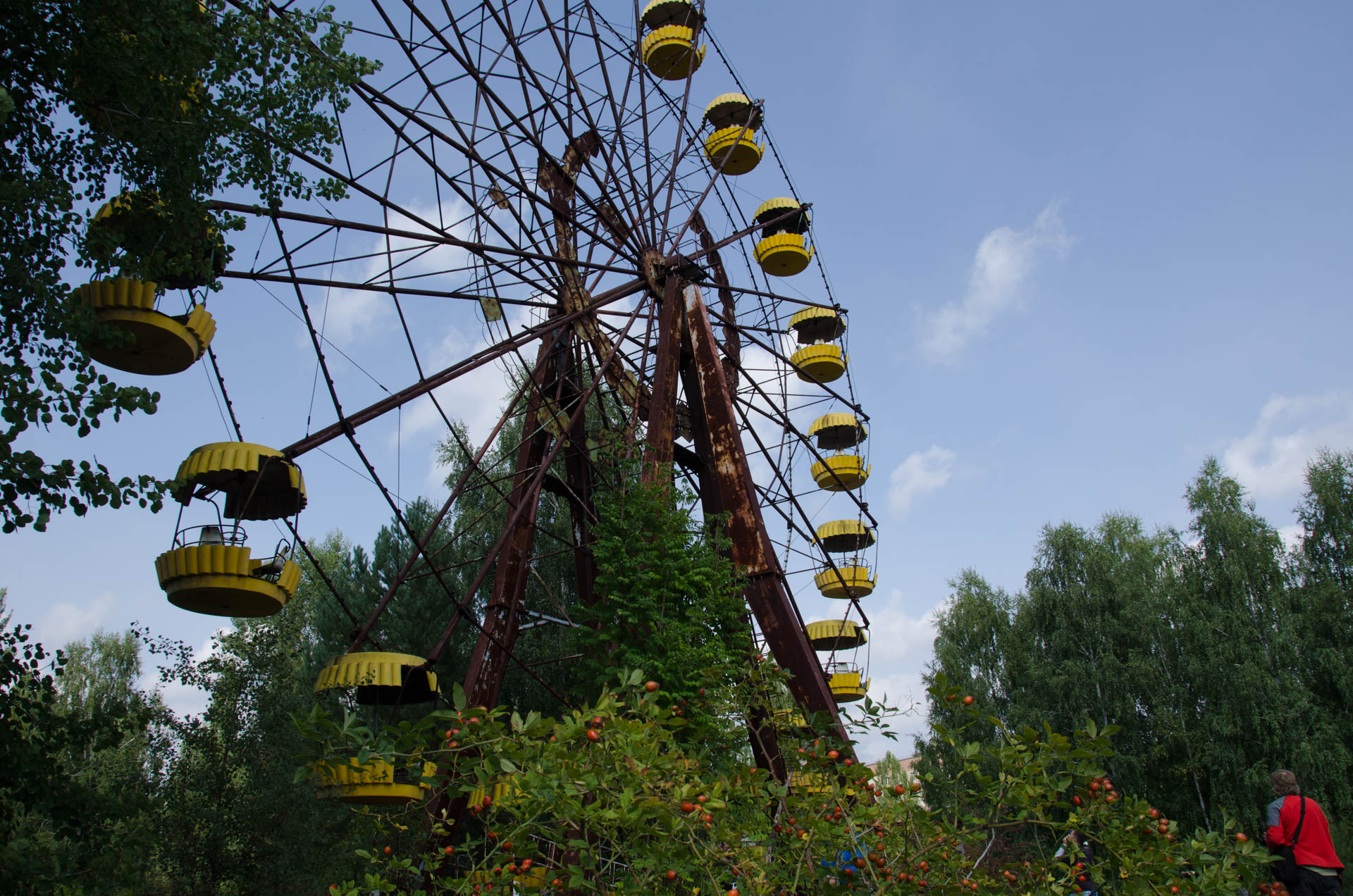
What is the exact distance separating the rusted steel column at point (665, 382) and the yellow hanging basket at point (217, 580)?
3.78 m

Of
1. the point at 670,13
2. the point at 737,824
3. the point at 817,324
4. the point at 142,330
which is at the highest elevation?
the point at 670,13

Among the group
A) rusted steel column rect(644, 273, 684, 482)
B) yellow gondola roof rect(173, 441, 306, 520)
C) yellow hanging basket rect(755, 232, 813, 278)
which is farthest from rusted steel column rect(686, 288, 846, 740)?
yellow gondola roof rect(173, 441, 306, 520)

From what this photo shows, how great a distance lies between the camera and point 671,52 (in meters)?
15.8

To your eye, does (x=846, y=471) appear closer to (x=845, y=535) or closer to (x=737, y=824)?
(x=845, y=535)

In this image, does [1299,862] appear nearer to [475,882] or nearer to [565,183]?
[475,882]

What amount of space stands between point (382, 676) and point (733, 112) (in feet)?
39.4

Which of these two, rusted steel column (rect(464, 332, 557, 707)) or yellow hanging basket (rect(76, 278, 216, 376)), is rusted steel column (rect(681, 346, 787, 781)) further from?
yellow hanging basket (rect(76, 278, 216, 376))

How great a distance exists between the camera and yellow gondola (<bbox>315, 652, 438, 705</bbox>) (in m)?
8.10

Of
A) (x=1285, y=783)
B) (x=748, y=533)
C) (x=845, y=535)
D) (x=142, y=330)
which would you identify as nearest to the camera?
(x=1285, y=783)

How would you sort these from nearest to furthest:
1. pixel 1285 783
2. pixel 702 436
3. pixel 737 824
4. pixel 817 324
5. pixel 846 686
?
pixel 737 824
pixel 1285 783
pixel 702 436
pixel 846 686
pixel 817 324

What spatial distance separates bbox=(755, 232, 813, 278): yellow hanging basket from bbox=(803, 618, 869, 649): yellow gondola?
573 centimetres

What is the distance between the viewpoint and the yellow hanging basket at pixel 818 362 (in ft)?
53.6

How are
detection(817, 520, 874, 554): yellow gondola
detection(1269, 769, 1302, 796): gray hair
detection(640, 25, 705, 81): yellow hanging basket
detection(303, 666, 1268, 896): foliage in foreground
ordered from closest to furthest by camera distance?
detection(303, 666, 1268, 896): foliage in foreground
detection(1269, 769, 1302, 796): gray hair
detection(640, 25, 705, 81): yellow hanging basket
detection(817, 520, 874, 554): yellow gondola

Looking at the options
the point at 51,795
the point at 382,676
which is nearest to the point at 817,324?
the point at 382,676
